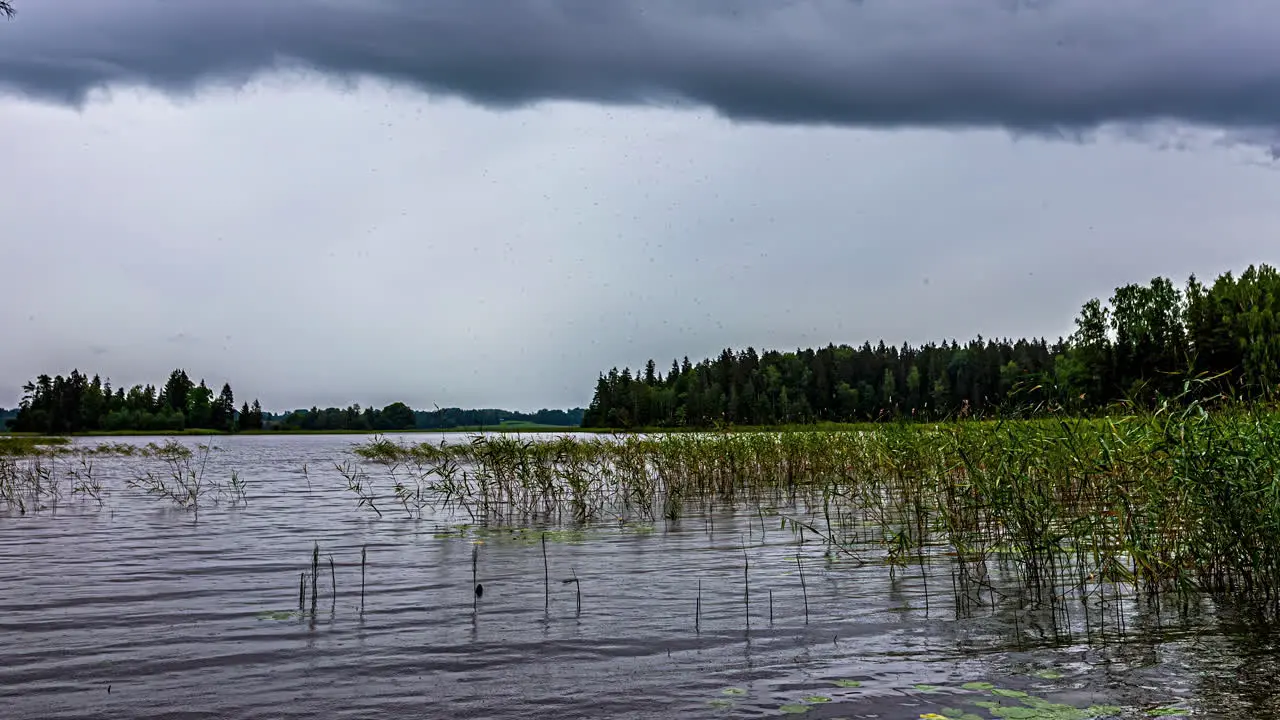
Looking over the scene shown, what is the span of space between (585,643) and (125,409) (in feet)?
557

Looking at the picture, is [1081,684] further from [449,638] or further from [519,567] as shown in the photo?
[519,567]

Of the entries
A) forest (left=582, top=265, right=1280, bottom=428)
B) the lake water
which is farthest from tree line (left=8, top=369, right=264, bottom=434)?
the lake water

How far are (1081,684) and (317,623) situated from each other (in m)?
7.31

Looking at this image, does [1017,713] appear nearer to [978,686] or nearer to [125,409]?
[978,686]

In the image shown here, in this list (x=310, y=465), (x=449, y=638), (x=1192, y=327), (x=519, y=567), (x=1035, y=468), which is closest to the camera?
(x=449, y=638)

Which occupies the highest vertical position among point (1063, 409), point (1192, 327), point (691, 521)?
point (1192, 327)

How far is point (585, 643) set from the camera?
27.5 feet

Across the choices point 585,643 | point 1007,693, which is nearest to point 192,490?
point 585,643

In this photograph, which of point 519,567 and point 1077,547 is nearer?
point 1077,547

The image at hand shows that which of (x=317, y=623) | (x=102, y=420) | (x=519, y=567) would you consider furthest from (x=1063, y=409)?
(x=102, y=420)

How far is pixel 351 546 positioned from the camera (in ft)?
50.3

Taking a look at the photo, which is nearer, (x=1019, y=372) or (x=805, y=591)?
(x=805, y=591)

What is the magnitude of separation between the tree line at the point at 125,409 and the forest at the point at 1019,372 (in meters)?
67.8

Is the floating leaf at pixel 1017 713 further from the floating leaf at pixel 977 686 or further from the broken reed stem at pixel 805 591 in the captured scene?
the broken reed stem at pixel 805 591
